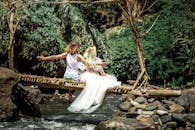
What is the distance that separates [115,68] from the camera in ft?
58.1

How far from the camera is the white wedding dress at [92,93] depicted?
36.9 ft

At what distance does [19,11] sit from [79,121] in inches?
220

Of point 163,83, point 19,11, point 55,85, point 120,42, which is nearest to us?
point 55,85

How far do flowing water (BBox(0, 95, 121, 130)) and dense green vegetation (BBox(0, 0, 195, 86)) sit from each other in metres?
2.72

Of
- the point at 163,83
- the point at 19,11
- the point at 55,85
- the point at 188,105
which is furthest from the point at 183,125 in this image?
the point at 19,11

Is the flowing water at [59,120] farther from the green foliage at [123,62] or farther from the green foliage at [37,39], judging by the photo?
the green foliage at [123,62]

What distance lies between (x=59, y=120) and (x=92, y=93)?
128cm

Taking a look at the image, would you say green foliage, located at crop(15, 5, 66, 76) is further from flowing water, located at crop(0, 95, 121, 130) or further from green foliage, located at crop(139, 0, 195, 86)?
green foliage, located at crop(139, 0, 195, 86)

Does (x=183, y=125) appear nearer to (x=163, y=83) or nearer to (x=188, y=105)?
(x=188, y=105)

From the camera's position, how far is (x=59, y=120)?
1182cm

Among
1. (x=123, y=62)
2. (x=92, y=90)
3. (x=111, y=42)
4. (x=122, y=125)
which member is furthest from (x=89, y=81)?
(x=111, y=42)

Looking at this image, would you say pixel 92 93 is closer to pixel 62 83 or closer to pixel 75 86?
pixel 75 86

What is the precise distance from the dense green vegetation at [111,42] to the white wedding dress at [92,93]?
15.3 ft

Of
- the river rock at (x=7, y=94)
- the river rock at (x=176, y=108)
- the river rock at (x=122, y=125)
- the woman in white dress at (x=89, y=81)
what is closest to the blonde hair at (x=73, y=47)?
the woman in white dress at (x=89, y=81)
